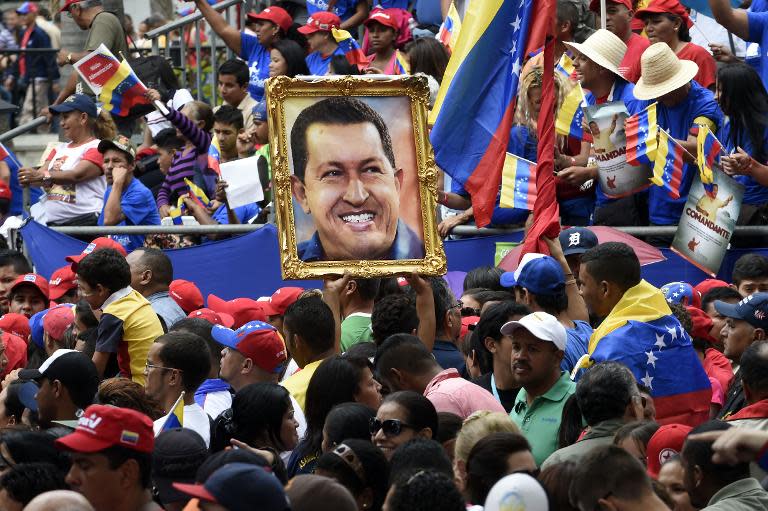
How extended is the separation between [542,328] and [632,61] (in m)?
5.20

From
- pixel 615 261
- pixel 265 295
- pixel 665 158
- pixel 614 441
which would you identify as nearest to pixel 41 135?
pixel 265 295

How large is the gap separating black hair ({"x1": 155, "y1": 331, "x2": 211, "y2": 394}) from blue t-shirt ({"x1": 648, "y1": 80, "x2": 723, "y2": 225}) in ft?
14.9

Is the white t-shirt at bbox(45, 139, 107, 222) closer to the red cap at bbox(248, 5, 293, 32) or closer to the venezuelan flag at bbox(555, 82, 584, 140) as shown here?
the red cap at bbox(248, 5, 293, 32)

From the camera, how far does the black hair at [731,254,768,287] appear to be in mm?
10836

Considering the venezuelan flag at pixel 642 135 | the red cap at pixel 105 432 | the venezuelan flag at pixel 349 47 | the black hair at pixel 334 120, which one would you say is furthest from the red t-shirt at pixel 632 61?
the red cap at pixel 105 432

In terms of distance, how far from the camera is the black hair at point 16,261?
12727 mm

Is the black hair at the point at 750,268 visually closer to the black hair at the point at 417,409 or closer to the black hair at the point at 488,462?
the black hair at the point at 417,409

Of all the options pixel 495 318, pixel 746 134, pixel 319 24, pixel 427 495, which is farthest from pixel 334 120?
pixel 319 24

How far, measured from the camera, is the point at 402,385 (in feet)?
27.8

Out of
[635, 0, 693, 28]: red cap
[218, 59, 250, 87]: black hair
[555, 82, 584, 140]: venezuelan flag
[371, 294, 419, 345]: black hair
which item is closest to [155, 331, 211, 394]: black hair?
[371, 294, 419, 345]: black hair

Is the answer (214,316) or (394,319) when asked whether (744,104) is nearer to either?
(394,319)

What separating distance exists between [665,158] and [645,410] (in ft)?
13.4

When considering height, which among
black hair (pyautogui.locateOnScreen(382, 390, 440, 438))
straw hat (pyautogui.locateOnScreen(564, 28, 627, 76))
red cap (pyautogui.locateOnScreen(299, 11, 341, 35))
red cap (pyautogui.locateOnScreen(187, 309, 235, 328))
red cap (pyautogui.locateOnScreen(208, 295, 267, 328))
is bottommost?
red cap (pyautogui.locateOnScreen(208, 295, 267, 328))

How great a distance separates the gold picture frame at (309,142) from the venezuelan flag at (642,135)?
1.99 meters
